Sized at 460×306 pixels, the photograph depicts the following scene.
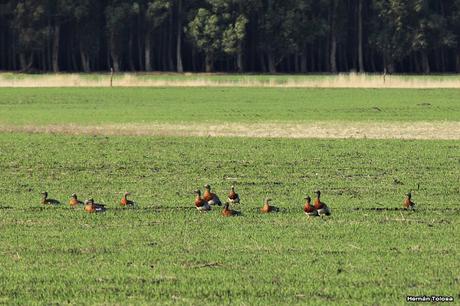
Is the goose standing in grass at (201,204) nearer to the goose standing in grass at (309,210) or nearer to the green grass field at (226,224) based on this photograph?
the green grass field at (226,224)

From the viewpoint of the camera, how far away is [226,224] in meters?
17.8

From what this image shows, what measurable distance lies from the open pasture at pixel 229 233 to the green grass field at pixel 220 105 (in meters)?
14.9

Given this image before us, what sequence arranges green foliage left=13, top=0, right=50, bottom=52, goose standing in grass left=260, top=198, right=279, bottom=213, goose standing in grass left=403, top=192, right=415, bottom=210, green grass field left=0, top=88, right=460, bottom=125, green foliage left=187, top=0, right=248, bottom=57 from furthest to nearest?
green foliage left=187, top=0, right=248, bottom=57, green foliage left=13, top=0, right=50, bottom=52, green grass field left=0, top=88, right=460, bottom=125, goose standing in grass left=403, top=192, right=415, bottom=210, goose standing in grass left=260, top=198, right=279, bottom=213

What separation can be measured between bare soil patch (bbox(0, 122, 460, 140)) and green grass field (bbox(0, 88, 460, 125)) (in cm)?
196

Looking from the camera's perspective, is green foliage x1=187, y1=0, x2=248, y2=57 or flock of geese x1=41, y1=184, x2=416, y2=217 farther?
green foliage x1=187, y1=0, x2=248, y2=57

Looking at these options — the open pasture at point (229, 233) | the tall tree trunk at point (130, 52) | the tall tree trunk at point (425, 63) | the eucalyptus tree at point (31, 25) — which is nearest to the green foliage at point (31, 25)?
the eucalyptus tree at point (31, 25)

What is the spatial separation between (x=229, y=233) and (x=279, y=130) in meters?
22.0

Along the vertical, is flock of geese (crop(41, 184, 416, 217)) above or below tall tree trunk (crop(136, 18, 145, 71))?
below

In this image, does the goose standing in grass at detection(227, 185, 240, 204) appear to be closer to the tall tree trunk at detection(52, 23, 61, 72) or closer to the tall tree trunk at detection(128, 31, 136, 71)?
the tall tree trunk at detection(52, 23, 61, 72)

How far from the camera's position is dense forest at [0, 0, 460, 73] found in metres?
105

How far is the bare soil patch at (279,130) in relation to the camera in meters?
37.0

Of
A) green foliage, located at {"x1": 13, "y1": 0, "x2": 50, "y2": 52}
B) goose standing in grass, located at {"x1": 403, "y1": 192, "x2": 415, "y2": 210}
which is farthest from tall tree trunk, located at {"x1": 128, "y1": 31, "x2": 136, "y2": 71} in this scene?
goose standing in grass, located at {"x1": 403, "y1": 192, "x2": 415, "y2": 210}

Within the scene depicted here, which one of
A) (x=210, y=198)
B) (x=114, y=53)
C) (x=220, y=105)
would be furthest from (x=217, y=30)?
(x=210, y=198)

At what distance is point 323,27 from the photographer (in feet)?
347
